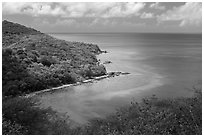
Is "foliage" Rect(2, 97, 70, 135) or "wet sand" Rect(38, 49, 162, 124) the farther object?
"wet sand" Rect(38, 49, 162, 124)

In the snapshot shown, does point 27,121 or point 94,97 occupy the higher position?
point 27,121

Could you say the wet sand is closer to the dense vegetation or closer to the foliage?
the foliage

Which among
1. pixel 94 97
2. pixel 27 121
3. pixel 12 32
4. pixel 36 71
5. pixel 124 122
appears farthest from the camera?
pixel 12 32

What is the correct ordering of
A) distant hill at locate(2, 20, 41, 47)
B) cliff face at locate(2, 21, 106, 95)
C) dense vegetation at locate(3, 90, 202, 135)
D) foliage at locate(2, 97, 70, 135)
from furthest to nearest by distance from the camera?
1. distant hill at locate(2, 20, 41, 47)
2. cliff face at locate(2, 21, 106, 95)
3. foliage at locate(2, 97, 70, 135)
4. dense vegetation at locate(3, 90, 202, 135)

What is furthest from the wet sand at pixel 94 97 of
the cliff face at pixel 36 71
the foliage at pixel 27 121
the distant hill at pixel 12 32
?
the distant hill at pixel 12 32

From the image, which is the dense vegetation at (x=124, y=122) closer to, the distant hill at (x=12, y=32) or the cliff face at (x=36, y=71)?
the cliff face at (x=36, y=71)

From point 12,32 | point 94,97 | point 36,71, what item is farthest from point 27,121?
point 12,32

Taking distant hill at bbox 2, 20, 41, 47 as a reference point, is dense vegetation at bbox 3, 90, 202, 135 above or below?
below

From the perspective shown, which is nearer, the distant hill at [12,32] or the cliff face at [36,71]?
the cliff face at [36,71]

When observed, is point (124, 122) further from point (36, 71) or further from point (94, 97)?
point (36, 71)

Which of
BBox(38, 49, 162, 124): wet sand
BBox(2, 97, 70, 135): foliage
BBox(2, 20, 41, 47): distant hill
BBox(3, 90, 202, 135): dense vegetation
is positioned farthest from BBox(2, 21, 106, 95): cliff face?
BBox(2, 20, 41, 47): distant hill

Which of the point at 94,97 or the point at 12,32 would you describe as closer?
the point at 94,97

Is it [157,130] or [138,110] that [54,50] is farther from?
[157,130]
